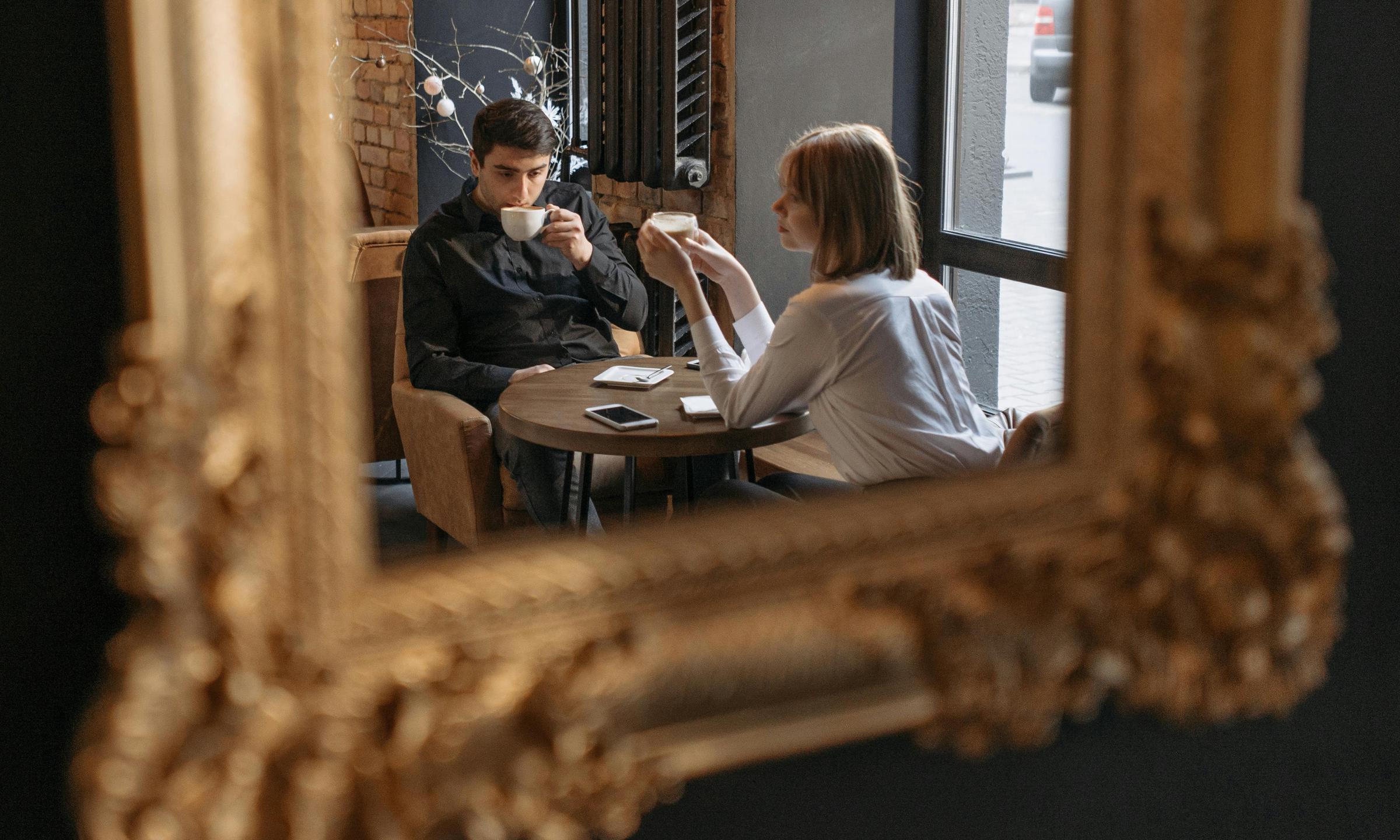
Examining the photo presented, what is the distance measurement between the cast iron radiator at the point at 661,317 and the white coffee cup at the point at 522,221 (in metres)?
0.08

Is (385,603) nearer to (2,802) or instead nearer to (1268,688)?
(2,802)

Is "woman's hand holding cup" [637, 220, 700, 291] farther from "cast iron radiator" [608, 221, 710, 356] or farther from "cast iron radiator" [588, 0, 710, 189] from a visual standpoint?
"cast iron radiator" [588, 0, 710, 189]

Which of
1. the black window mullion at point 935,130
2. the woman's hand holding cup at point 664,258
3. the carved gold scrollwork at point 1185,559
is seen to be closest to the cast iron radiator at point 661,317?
the woman's hand holding cup at point 664,258

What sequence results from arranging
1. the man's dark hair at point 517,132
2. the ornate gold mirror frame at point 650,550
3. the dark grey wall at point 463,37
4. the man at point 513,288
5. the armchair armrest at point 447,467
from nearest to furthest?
the ornate gold mirror frame at point 650,550 < the armchair armrest at point 447,467 < the man at point 513,288 < the dark grey wall at point 463,37 < the man's dark hair at point 517,132

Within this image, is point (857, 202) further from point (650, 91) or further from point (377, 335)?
point (650, 91)

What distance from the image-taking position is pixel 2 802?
80cm

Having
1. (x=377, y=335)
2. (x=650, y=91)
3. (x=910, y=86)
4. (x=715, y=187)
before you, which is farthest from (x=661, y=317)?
(x=650, y=91)

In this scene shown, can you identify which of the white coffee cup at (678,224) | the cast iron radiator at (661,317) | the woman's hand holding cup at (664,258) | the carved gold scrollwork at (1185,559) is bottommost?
the carved gold scrollwork at (1185,559)

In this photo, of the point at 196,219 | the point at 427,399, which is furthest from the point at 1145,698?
the point at 196,219

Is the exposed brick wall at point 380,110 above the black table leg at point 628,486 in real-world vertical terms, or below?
above

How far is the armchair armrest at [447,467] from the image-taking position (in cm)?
83

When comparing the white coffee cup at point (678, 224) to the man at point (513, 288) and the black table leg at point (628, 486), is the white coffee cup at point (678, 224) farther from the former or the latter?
the black table leg at point (628, 486)

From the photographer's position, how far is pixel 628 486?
0.97m

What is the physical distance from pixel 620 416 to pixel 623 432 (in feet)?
0.28
